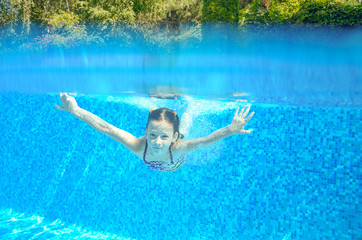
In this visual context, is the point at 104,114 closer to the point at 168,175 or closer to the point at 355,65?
the point at 168,175

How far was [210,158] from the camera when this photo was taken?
6.92 metres

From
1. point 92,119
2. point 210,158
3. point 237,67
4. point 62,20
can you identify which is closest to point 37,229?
point 92,119

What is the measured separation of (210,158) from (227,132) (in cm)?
312

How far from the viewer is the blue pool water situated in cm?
622

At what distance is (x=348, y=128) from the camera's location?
21.2 feet

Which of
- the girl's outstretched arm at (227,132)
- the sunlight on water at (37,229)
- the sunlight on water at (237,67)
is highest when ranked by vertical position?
the sunlight on water at (237,67)

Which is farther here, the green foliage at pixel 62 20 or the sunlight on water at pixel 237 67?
the green foliage at pixel 62 20

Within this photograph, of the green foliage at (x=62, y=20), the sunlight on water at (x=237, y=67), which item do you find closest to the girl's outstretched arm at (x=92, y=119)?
the sunlight on water at (x=237, y=67)

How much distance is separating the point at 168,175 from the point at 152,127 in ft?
10.6

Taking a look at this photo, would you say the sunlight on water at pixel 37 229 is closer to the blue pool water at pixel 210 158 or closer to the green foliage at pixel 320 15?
the blue pool water at pixel 210 158

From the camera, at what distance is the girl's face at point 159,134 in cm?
422

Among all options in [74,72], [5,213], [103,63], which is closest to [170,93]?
[103,63]

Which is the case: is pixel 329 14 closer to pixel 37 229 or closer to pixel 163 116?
pixel 163 116

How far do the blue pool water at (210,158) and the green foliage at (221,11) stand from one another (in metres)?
3.50
